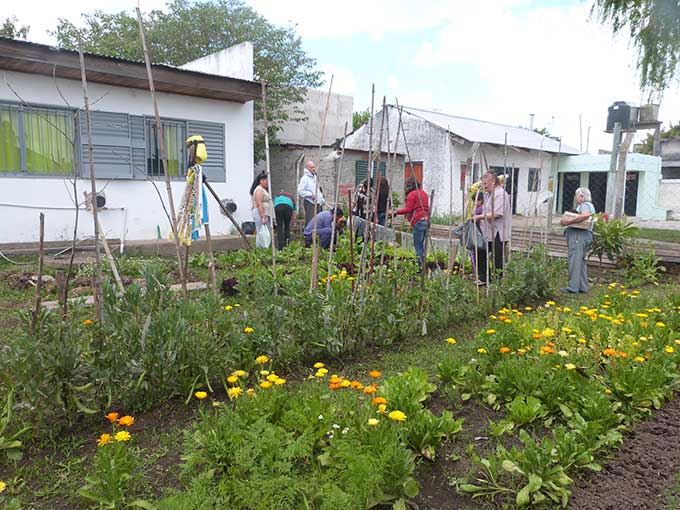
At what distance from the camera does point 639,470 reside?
8.38ft

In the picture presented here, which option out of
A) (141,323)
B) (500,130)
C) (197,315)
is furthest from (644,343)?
(500,130)

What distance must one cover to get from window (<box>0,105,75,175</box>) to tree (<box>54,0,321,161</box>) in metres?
10.9

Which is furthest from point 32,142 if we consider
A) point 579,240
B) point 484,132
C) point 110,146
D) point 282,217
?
point 484,132

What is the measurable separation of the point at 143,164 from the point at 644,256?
9.16m

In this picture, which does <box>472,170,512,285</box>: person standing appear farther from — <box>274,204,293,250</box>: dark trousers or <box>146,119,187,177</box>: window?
<box>146,119,187,177</box>: window

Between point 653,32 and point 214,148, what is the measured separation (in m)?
8.78

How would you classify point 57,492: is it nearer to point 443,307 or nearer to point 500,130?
point 443,307

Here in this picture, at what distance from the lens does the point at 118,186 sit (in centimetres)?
1015

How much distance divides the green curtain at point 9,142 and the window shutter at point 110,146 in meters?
1.01

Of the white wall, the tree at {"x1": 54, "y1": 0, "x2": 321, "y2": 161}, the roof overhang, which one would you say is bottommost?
the white wall

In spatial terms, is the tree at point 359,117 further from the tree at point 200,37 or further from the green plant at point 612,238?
the green plant at point 612,238

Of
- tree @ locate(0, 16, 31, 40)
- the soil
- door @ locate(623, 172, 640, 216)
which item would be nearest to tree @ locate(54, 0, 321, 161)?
tree @ locate(0, 16, 31, 40)

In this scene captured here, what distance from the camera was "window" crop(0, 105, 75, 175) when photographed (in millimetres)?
8836

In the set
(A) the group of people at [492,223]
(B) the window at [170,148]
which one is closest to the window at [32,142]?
(B) the window at [170,148]
